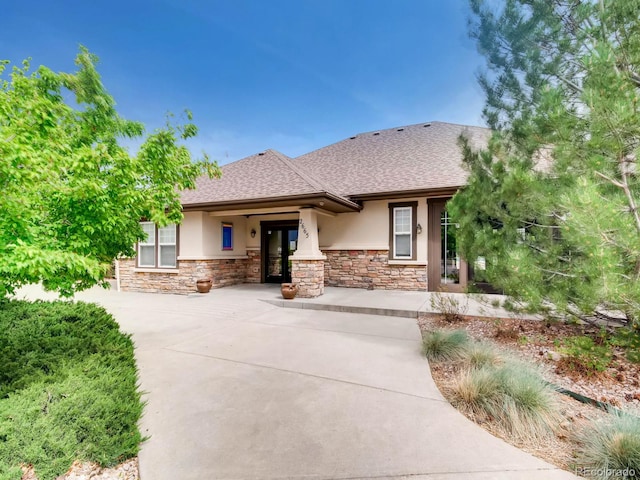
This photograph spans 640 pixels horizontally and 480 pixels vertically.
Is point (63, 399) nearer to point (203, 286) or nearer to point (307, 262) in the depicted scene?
point (307, 262)

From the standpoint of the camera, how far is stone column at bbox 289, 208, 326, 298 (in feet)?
28.4

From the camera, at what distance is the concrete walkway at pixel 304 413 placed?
6.88ft

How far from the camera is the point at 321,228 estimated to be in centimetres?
1119

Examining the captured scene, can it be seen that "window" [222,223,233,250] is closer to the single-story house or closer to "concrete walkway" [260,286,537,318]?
the single-story house

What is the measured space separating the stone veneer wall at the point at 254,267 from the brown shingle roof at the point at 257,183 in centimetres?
313

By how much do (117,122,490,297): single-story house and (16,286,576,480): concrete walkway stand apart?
4106 mm

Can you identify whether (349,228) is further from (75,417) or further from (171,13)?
(75,417)

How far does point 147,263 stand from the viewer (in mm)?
11102

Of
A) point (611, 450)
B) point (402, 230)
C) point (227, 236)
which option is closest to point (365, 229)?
point (402, 230)

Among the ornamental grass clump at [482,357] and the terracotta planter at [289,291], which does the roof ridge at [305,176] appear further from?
the ornamental grass clump at [482,357]

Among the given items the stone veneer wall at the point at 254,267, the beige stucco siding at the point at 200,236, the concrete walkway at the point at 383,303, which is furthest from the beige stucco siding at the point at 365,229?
the beige stucco siding at the point at 200,236

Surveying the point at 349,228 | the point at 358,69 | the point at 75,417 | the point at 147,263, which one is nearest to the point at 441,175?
the point at 349,228

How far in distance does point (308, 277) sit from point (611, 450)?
7069mm

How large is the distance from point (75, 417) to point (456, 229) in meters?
5.27
